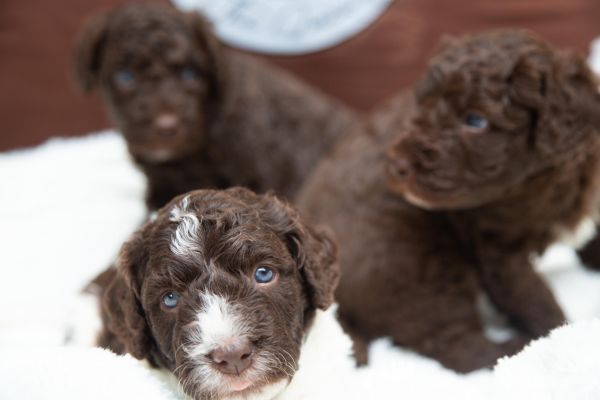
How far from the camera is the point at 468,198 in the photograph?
10.8 feet

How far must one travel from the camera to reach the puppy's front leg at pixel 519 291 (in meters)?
3.38

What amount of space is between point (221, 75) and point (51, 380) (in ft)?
8.91

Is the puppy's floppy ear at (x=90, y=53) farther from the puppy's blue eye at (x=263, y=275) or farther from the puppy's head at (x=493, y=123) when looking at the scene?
the puppy's blue eye at (x=263, y=275)

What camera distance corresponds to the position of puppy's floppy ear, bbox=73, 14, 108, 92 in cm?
444

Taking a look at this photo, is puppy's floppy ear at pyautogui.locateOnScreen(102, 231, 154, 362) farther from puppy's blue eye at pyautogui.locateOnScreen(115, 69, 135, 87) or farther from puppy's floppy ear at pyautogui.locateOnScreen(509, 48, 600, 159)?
puppy's blue eye at pyautogui.locateOnScreen(115, 69, 135, 87)

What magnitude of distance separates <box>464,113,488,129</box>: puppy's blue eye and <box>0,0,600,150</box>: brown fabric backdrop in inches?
88.0

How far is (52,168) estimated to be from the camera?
5621 mm

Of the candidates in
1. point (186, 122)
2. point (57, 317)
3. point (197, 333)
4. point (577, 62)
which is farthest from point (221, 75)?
point (197, 333)

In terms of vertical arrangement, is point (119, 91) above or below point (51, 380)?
below

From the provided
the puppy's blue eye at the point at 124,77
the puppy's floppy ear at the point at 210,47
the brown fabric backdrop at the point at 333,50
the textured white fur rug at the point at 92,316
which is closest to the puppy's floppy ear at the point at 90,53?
the puppy's blue eye at the point at 124,77

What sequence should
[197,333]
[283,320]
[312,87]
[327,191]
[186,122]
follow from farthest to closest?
1. [312,87]
2. [186,122]
3. [327,191]
4. [283,320]
5. [197,333]

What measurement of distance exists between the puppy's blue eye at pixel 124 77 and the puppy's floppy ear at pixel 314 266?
82.2 inches

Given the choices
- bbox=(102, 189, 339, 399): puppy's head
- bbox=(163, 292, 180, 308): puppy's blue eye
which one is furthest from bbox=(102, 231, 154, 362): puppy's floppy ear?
bbox=(163, 292, 180, 308): puppy's blue eye

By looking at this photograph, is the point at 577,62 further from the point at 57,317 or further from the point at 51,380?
the point at 57,317
